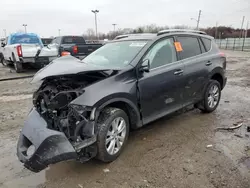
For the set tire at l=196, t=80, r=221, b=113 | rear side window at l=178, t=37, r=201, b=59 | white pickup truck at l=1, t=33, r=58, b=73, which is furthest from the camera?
white pickup truck at l=1, t=33, r=58, b=73

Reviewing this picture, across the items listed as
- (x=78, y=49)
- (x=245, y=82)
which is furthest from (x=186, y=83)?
(x=78, y=49)

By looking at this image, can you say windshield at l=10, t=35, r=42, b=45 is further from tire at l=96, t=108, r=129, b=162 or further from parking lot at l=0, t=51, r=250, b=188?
tire at l=96, t=108, r=129, b=162

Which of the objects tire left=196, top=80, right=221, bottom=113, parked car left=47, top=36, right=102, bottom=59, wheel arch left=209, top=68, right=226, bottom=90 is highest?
parked car left=47, top=36, right=102, bottom=59

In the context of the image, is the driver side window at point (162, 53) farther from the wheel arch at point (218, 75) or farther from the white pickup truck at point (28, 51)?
the white pickup truck at point (28, 51)

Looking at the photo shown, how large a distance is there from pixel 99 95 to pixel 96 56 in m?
1.64

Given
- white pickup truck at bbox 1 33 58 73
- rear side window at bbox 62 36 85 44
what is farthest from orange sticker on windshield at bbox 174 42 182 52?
rear side window at bbox 62 36 85 44

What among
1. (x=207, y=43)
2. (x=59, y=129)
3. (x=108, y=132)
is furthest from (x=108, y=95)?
(x=207, y=43)

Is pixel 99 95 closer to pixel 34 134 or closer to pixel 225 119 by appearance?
pixel 34 134

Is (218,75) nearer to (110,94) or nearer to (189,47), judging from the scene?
(189,47)

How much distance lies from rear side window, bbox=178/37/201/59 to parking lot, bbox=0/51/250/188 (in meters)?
1.38

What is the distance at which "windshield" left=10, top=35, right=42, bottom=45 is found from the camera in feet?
40.2

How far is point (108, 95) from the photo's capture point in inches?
123

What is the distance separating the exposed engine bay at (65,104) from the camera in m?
2.92

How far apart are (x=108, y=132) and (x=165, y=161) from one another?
93 centimetres
